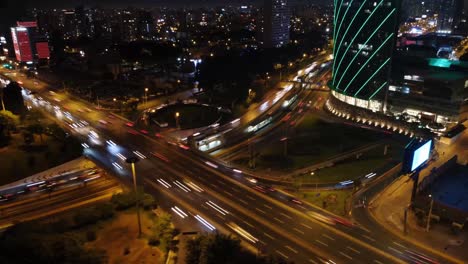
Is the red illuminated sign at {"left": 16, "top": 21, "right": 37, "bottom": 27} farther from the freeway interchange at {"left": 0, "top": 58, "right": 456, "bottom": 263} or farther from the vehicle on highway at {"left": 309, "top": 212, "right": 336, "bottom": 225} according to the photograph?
the vehicle on highway at {"left": 309, "top": 212, "right": 336, "bottom": 225}

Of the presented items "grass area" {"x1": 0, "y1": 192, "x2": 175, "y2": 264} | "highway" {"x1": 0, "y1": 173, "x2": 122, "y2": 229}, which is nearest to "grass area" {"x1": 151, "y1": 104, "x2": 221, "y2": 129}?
"highway" {"x1": 0, "y1": 173, "x2": 122, "y2": 229}

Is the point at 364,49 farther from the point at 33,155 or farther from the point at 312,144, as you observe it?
the point at 33,155

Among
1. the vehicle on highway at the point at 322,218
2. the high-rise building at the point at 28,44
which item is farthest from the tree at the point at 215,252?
the high-rise building at the point at 28,44

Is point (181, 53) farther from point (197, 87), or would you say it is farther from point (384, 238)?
point (384, 238)

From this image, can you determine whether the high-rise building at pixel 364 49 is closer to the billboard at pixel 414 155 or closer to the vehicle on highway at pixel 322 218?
the billboard at pixel 414 155

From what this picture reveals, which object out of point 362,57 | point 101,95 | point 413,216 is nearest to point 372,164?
point 413,216
